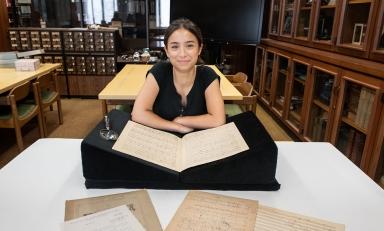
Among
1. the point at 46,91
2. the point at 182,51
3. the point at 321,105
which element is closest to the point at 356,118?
the point at 321,105

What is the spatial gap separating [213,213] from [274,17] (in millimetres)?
3525

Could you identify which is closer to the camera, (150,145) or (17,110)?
(150,145)

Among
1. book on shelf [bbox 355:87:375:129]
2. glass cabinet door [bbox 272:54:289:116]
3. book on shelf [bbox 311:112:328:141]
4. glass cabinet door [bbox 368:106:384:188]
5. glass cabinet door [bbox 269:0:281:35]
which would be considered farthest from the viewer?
glass cabinet door [bbox 269:0:281:35]

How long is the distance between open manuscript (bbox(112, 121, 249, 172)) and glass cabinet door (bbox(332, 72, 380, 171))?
1.32 meters

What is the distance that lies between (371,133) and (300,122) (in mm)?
1036

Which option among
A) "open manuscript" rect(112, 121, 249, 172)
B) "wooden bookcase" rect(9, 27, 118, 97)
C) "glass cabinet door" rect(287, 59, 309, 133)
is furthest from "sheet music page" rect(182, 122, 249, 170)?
"wooden bookcase" rect(9, 27, 118, 97)

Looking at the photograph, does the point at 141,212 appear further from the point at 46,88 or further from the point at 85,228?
A: the point at 46,88

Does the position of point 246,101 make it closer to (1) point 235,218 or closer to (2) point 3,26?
(1) point 235,218

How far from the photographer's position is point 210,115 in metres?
1.42

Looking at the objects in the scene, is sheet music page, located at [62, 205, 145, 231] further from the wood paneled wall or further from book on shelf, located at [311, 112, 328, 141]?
the wood paneled wall

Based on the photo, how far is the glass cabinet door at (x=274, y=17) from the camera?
12.3 feet

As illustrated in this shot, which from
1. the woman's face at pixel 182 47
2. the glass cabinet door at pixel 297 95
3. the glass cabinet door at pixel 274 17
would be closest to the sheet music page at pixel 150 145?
the woman's face at pixel 182 47

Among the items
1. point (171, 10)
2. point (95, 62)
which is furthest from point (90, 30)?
point (171, 10)

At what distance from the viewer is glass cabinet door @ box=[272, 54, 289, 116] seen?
11.3 feet
